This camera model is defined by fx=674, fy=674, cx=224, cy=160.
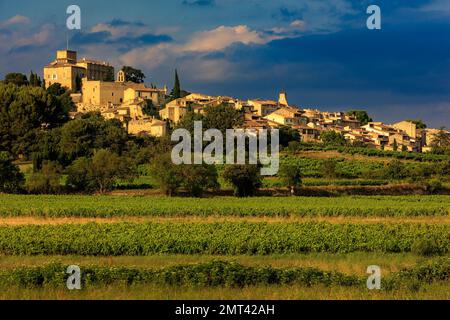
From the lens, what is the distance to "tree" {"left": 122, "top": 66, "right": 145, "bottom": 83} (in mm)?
134750

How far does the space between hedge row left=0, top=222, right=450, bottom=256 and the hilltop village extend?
6204 centimetres

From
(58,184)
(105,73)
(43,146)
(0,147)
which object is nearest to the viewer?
(58,184)

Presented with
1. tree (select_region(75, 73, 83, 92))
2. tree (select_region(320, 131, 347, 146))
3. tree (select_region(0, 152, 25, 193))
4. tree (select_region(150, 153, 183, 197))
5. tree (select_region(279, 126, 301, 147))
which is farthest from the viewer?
tree (select_region(75, 73, 83, 92))

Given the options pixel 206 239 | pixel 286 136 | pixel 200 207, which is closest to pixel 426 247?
pixel 206 239

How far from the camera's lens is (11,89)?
6850cm

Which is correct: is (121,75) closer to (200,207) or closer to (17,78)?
(17,78)

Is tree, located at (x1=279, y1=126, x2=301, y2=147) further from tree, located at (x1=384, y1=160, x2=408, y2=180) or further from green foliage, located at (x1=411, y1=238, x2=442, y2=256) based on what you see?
green foliage, located at (x1=411, y1=238, x2=442, y2=256)

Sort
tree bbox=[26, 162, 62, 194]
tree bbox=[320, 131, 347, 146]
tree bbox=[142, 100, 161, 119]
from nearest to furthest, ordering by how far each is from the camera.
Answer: tree bbox=[26, 162, 62, 194] → tree bbox=[320, 131, 347, 146] → tree bbox=[142, 100, 161, 119]

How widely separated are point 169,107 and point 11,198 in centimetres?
6335

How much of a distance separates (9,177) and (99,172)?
6.08 m

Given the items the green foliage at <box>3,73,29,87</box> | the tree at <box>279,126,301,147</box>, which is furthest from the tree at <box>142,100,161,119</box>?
the tree at <box>279,126,301,147</box>

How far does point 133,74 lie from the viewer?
135875 mm
